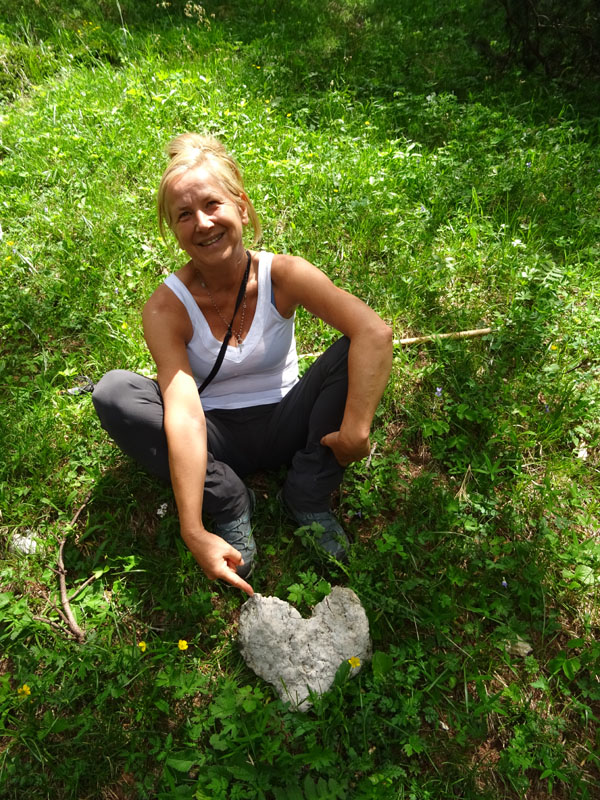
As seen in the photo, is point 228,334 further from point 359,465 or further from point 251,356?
point 359,465

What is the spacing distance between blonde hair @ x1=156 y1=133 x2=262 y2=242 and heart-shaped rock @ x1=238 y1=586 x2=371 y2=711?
1.63 m

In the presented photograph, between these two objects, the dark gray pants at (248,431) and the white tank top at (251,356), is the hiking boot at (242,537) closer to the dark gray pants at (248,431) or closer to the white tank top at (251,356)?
the dark gray pants at (248,431)

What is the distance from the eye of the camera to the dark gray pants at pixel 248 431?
2275mm

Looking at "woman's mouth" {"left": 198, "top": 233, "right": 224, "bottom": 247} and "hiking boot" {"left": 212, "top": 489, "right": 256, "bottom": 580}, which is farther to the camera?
"hiking boot" {"left": 212, "top": 489, "right": 256, "bottom": 580}

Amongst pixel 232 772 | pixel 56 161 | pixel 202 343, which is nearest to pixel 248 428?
pixel 202 343

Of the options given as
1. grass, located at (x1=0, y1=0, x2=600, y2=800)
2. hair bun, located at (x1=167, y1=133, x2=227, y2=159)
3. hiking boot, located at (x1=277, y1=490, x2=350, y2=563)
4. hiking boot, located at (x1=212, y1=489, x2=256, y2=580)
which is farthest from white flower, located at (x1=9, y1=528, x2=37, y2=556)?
hair bun, located at (x1=167, y1=133, x2=227, y2=159)

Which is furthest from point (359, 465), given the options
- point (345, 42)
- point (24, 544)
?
point (345, 42)

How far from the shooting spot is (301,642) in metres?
2.08

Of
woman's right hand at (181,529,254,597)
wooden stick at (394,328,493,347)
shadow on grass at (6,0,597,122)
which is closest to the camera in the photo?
woman's right hand at (181,529,254,597)

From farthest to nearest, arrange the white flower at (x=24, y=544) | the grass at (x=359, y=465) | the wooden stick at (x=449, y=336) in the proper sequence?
the wooden stick at (x=449, y=336), the white flower at (x=24, y=544), the grass at (x=359, y=465)

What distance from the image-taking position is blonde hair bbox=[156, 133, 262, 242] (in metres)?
2.18

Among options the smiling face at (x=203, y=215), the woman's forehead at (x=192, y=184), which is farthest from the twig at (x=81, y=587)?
the woman's forehead at (x=192, y=184)

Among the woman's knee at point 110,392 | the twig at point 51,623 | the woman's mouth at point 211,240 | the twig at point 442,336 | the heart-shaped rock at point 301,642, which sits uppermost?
the woman's mouth at point 211,240

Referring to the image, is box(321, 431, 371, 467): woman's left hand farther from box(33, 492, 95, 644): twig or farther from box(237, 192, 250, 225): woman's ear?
box(33, 492, 95, 644): twig
